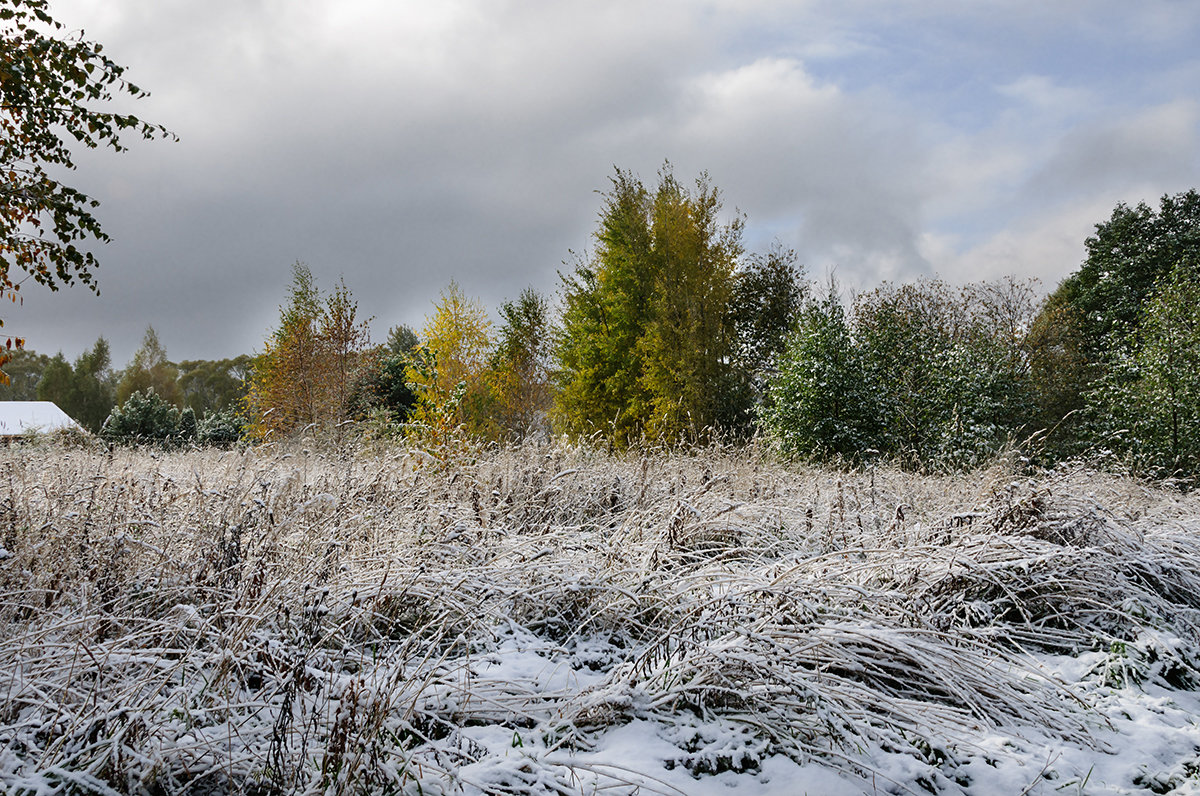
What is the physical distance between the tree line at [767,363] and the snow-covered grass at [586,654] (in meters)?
4.86

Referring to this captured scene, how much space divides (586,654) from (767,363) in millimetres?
16942

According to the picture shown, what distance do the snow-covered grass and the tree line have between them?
4862mm

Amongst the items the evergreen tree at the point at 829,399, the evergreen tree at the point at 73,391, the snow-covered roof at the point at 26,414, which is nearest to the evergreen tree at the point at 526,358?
the evergreen tree at the point at 829,399

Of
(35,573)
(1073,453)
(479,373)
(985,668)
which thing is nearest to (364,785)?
(985,668)

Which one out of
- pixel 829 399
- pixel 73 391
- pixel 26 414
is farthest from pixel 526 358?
pixel 73 391

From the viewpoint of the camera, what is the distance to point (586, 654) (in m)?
3.00

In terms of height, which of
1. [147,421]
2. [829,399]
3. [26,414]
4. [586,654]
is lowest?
[586,654]

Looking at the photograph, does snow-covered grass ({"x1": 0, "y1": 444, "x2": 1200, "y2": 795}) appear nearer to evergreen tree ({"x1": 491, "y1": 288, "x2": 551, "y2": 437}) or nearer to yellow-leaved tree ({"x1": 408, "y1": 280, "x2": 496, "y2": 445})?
yellow-leaved tree ({"x1": 408, "y1": 280, "x2": 496, "y2": 445})

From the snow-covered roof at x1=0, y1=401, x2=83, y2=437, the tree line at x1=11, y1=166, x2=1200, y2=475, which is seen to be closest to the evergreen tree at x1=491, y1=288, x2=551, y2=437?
the tree line at x1=11, y1=166, x2=1200, y2=475

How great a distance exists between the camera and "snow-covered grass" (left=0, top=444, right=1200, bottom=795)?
2062mm

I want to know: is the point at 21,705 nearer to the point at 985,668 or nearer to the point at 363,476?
the point at 985,668

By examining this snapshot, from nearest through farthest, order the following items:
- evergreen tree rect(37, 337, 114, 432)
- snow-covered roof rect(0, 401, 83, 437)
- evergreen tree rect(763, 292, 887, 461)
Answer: evergreen tree rect(763, 292, 887, 461) < snow-covered roof rect(0, 401, 83, 437) < evergreen tree rect(37, 337, 114, 432)

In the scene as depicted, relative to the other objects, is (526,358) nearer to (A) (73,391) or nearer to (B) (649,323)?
(B) (649,323)

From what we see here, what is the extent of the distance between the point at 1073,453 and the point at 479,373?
523 inches
